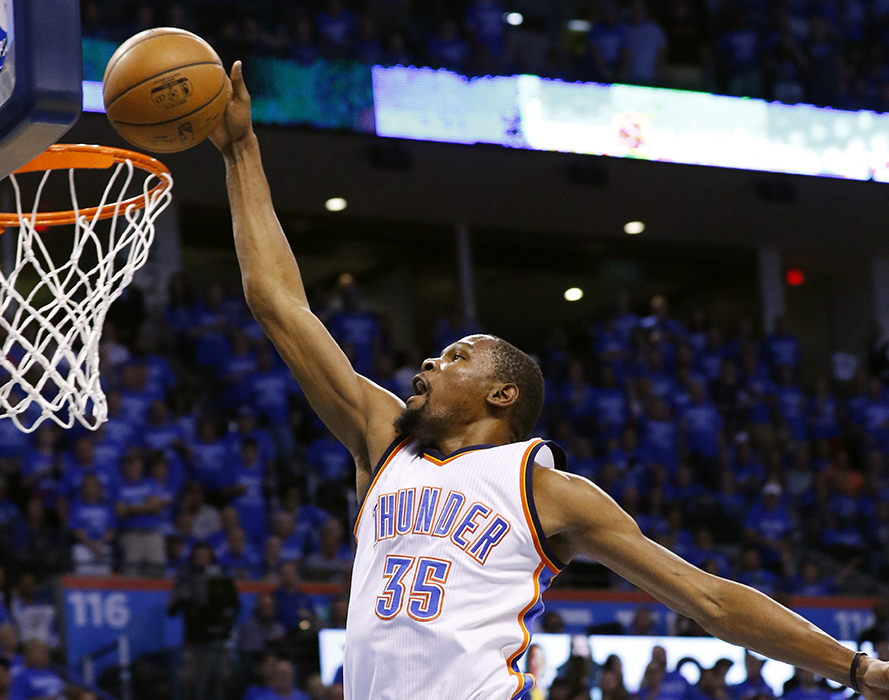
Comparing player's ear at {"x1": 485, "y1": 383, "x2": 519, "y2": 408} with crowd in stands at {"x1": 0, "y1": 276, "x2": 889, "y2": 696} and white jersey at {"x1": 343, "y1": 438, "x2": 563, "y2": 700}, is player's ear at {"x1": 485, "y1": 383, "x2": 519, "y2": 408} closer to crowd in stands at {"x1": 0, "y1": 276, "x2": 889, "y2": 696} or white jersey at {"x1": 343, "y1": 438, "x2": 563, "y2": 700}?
white jersey at {"x1": 343, "y1": 438, "x2": 563, "y2": 700}

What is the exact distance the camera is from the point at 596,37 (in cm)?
1362

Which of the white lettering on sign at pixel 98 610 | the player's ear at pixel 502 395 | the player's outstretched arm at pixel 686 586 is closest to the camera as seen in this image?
the player's outstretched arm at pixel 686 586

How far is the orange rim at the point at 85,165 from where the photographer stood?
423 centimetres

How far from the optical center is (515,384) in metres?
3.55

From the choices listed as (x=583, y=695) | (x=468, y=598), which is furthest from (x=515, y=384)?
(x=583, y=695)

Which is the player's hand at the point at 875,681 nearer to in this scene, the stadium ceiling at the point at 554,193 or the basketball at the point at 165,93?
the basketball at the point at 165,93

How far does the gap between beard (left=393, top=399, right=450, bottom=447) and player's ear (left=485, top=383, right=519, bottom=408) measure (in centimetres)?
13

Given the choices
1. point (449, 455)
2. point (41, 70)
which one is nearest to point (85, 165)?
point (41, 70)

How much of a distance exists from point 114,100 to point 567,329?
11.5m

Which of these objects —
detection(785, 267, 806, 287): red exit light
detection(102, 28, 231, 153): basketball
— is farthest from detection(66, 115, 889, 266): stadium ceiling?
detection(102, 28, 231, 153): basketball

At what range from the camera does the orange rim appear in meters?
4.23

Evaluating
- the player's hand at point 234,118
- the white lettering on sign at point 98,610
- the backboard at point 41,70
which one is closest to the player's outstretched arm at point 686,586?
the player's hand at point 234,118

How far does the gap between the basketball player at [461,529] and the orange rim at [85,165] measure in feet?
2.69

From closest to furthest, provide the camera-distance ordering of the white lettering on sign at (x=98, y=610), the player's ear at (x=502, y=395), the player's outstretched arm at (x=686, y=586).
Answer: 1. the player's outstretched arm at (x=686, y=586)
2. the player's ear at (x=502, y=395)
3. the white lettering on sign at (x=98, y=610)
